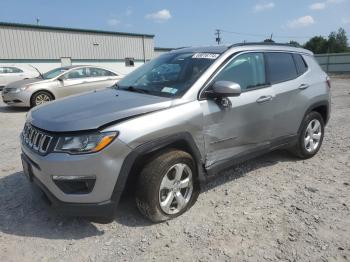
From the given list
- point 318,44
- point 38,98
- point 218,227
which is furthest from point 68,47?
point 318,44

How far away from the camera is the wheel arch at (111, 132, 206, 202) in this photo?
2662 millimetres

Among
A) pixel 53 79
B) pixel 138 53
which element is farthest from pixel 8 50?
pixel 53 79

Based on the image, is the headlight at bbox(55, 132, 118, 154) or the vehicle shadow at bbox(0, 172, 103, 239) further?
the vehicle shadow at bbox(0, 172, 103, 239)

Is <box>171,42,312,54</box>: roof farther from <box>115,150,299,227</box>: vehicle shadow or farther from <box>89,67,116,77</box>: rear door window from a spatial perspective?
<box>89,67,116,77</box>: rear door window

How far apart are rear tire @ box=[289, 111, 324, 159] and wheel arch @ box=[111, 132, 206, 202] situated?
79.8 inches

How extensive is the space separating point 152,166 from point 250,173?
1.91m

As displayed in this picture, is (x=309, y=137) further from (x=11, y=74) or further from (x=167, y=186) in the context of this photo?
(x=11, y=74)

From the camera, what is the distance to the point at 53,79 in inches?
388

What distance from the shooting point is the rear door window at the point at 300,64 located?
446cm

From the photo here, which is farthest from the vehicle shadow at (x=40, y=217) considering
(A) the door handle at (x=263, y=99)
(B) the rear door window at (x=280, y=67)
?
(B) the rear door window at (x=280, y=67)

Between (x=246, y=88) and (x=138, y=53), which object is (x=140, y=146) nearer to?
(x=246, y=88)

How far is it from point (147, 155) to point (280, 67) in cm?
238

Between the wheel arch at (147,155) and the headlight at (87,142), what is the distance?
9.3 inches

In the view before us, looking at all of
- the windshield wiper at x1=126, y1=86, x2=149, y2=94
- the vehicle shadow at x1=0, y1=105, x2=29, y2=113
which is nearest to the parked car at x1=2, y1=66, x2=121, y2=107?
the vehicle shadow at x1=0, y1=105, x2=29, y2=113
